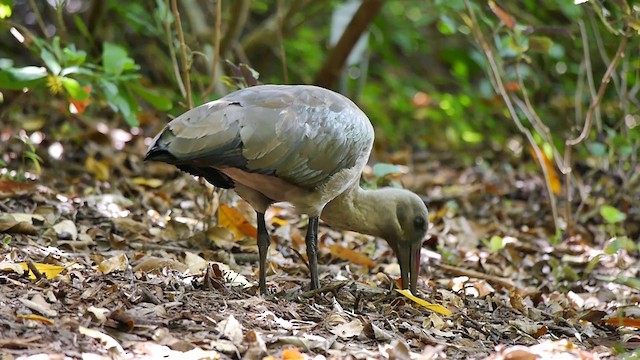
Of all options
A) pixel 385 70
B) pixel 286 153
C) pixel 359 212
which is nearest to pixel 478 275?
pixel 359 212

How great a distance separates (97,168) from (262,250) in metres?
2.67

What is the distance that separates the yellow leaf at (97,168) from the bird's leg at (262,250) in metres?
2.45

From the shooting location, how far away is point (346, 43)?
7.88m

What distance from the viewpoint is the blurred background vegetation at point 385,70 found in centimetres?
601

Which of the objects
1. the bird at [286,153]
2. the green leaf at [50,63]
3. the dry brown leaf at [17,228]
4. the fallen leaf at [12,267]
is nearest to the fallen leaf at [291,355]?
the bird at [286,153]

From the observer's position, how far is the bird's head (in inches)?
206

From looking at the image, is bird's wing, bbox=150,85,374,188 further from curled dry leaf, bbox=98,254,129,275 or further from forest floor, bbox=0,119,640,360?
curled dry leaf, bbox=98,254,129,275

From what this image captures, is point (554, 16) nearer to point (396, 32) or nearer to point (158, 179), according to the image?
point (396, 32)

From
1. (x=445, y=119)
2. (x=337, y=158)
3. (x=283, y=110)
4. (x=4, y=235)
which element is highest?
(x=283, y=110)

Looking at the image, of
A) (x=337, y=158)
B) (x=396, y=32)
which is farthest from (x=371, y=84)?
(x=337, y=158)

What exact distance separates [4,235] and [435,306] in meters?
2.43

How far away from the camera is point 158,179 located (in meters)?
7.20

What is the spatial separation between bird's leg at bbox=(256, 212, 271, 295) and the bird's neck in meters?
0.49

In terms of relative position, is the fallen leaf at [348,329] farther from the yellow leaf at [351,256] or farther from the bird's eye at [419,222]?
the yellow leaf at [351,256]
